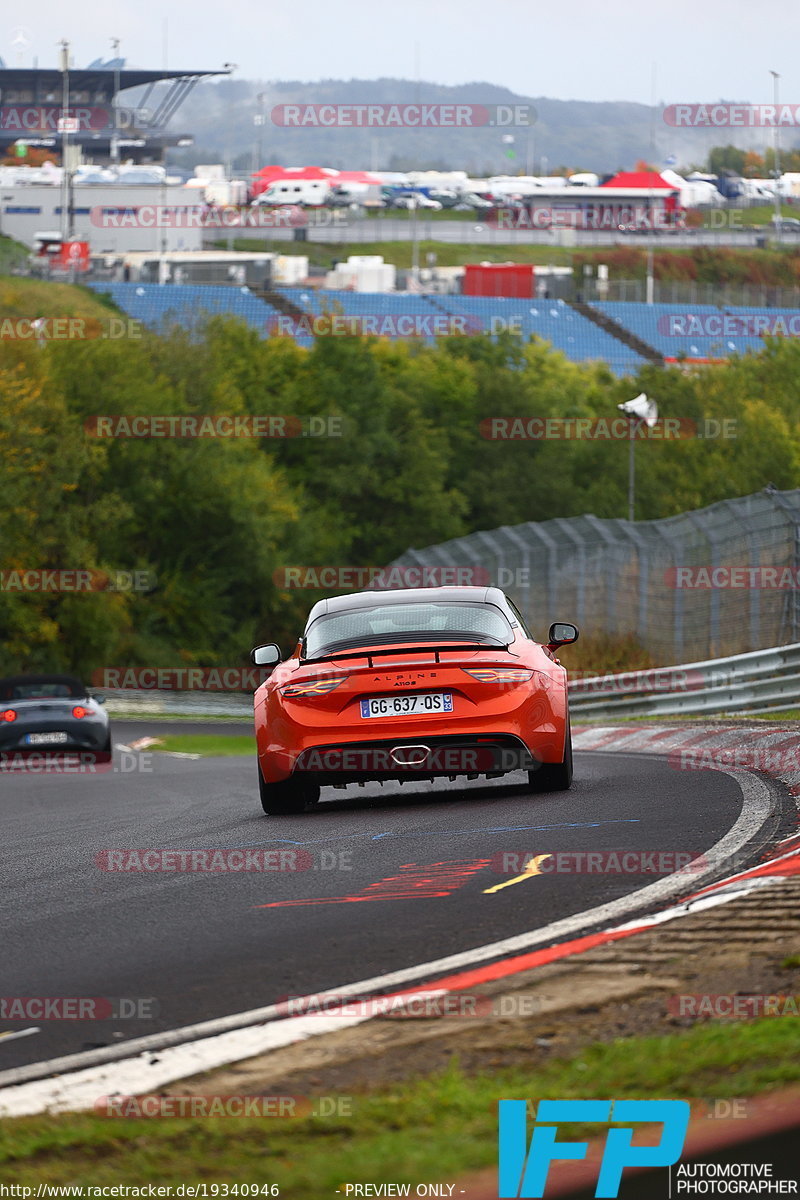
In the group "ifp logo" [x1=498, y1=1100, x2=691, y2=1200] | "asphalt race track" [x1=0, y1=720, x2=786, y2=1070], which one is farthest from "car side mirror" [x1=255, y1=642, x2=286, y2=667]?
"ifp logo" [x1=498, y1=1100, x2=691, y2=1200]

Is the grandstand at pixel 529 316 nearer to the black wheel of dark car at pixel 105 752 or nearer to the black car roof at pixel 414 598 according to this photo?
the black wheel of dark car at pixel 105 752

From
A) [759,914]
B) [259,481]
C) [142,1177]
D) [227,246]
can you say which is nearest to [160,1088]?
[142,1177]

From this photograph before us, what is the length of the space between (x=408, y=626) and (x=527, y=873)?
3.83 metres

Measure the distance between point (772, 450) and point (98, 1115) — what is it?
223 feet

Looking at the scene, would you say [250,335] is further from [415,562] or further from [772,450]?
[415,562]

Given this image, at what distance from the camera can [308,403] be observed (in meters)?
77.8

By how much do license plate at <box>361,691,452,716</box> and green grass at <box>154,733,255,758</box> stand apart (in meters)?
14.7

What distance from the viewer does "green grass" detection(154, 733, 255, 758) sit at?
26906 mm

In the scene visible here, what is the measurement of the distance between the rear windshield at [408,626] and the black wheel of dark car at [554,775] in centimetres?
80
